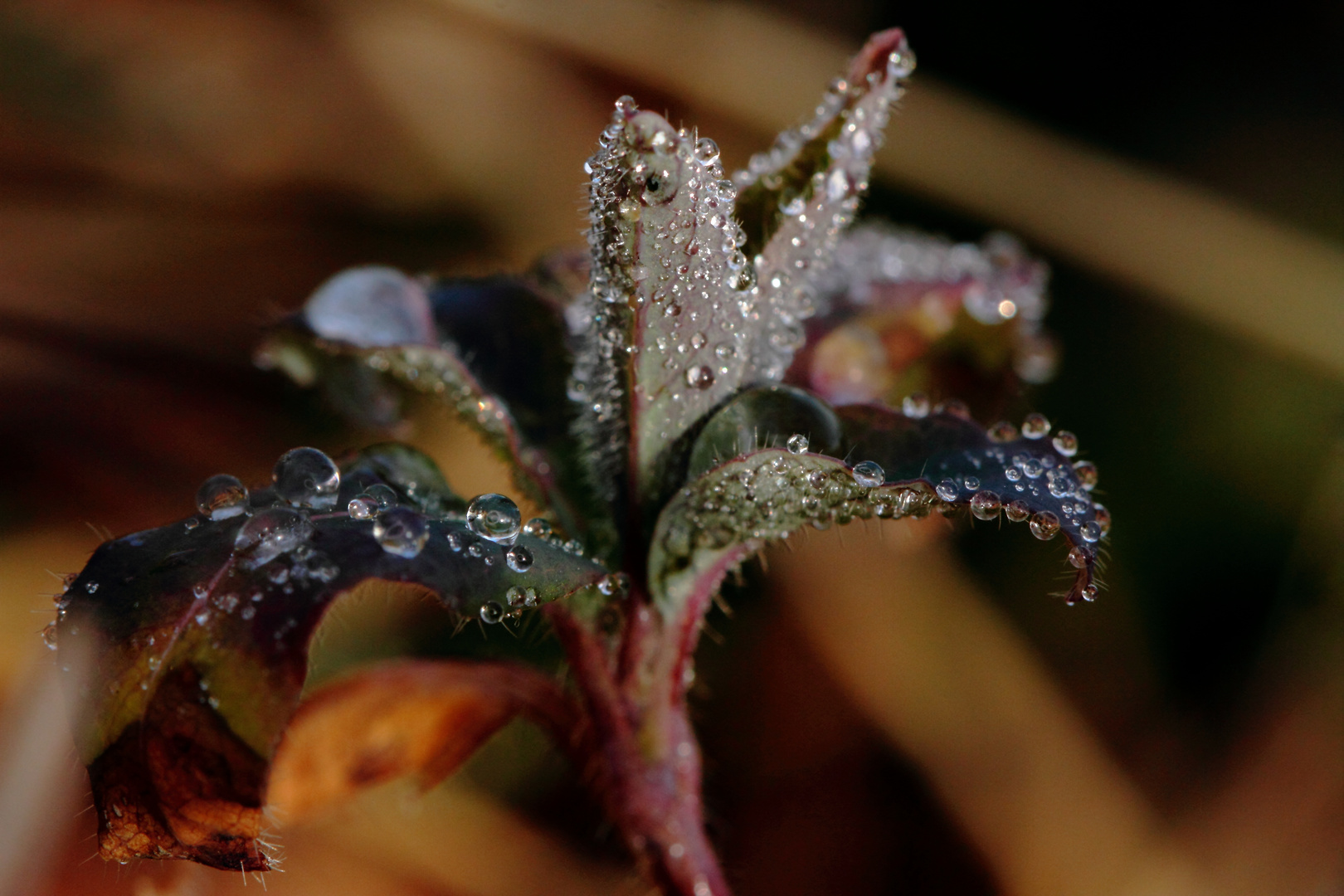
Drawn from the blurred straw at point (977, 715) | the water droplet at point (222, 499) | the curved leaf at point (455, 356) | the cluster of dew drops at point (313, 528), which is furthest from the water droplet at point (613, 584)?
the blurred straw at point (977, 715)

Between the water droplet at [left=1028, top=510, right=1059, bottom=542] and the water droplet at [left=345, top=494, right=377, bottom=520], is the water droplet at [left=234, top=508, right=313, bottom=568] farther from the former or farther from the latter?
the water droplet at [left=1028, top=510, right=1059, bottom=542]

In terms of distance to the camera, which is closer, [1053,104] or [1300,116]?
[1300,116]

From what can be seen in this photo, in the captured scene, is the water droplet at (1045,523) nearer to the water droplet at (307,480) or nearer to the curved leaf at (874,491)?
the curved leaf at (874,491)

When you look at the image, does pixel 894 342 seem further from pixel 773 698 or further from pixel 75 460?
pixel 75 460

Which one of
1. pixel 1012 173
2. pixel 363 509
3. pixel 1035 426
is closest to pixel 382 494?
pixel 363 509

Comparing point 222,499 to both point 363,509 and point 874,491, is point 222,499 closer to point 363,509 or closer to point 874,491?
point 363,509

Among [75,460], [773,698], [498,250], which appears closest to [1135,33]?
[498,250]
